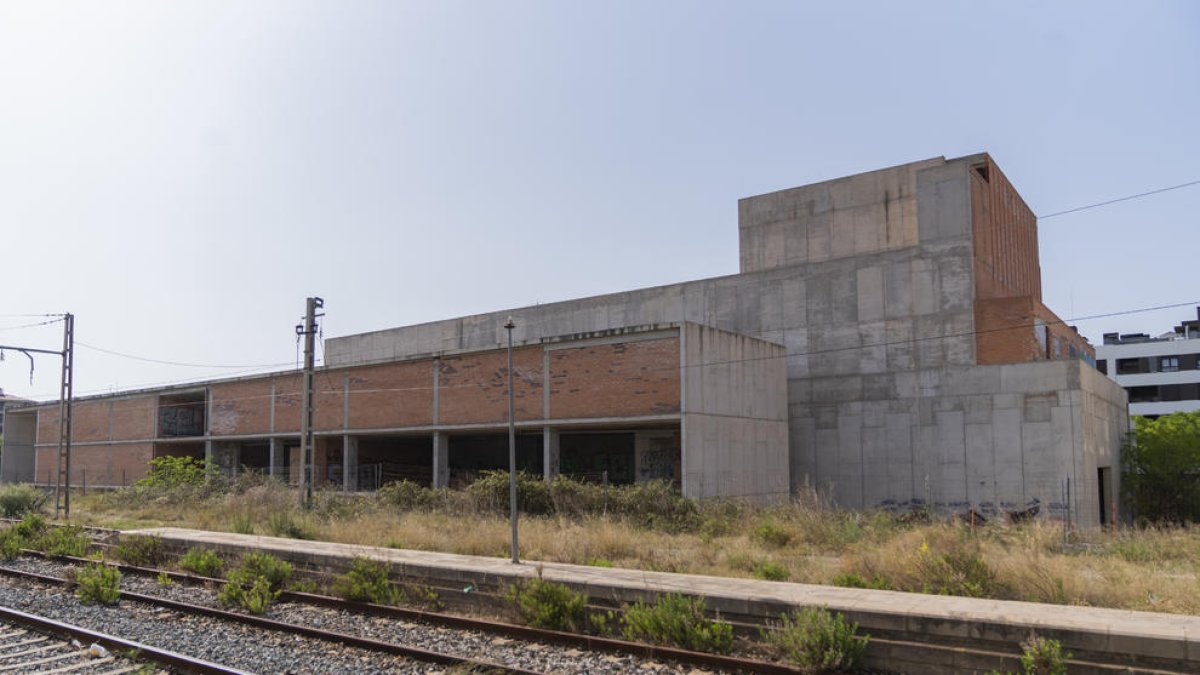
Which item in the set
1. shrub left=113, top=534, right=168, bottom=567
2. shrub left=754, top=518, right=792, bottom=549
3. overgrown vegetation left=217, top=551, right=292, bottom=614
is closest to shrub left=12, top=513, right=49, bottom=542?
shrub left=113, top=534, right=168, bottom=567

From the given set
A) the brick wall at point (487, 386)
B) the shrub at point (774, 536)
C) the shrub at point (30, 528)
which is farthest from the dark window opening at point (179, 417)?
the shrub at point (774, 536)

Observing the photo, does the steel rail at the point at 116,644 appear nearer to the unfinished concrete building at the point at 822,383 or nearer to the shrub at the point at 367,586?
the shrub at the point at 367,586

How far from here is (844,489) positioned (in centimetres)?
3616

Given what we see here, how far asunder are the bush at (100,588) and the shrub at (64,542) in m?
5.46

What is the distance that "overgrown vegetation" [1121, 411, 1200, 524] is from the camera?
40938mm

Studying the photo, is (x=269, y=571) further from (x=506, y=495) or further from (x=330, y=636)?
(x=506, y=495)

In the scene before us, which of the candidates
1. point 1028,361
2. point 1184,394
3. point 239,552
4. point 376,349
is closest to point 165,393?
point 376,349

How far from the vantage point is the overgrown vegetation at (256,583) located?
43.3 feet

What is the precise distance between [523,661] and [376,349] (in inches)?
2000

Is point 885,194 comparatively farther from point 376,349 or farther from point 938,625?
point 376,349

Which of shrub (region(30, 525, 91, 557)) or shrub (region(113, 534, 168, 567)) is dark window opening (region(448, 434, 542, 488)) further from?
shrub (region(113, 534, 168, 567))

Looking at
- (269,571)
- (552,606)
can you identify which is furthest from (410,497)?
(552,606)

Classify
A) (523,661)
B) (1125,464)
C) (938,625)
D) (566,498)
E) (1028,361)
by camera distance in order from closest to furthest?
(938,625) < (523,661) < (566,498) < (1028,361) < (1125,464)

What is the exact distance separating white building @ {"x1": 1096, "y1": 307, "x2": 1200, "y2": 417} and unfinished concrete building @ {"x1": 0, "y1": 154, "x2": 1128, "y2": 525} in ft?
118
